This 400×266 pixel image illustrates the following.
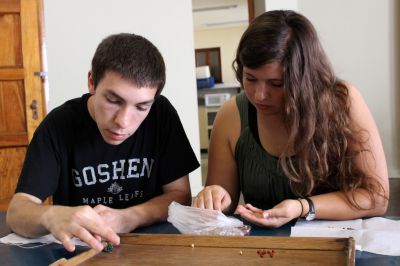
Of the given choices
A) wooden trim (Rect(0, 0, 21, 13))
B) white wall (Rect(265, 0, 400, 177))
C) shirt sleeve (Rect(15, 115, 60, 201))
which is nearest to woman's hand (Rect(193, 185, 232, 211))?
shirt sleeve (Rect(15, 115, 60, 201))

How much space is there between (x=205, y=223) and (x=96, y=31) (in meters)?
2.88

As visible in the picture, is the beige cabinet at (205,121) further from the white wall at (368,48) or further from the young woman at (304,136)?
the young woman at (304,136)

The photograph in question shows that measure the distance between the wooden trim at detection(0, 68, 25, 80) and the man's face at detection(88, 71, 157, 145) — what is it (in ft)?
8.18

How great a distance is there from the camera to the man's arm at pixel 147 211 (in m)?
1.04

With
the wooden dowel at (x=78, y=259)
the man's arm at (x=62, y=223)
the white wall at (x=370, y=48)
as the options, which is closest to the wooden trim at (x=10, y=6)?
the white wall at (x=370, y=48)

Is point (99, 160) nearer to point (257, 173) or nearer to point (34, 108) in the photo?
point (257, 173)

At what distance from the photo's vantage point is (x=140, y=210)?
112cm

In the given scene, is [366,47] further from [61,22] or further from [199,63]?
[199,63]

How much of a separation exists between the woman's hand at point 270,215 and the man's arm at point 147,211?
0.82 feet

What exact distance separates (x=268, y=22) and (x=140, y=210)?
23.5 inches

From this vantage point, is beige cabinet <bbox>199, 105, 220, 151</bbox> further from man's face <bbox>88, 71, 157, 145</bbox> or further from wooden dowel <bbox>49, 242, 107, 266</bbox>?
wooden dowel <bbox>49, 242, 107, 266</bbox>

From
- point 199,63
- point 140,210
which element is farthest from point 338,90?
point 199,63

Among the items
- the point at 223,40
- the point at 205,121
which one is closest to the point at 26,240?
the point at 205,121

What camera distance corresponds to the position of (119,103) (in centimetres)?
107
